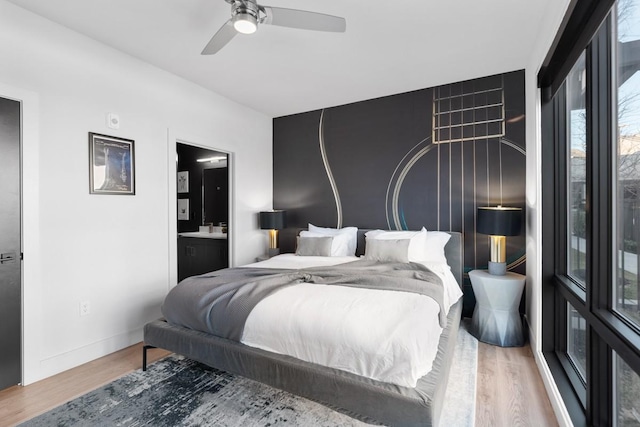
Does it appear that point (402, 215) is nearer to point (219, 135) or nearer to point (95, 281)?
point (219, 135)

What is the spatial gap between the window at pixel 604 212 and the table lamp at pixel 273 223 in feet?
10.4

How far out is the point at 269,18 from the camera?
196 centimetres

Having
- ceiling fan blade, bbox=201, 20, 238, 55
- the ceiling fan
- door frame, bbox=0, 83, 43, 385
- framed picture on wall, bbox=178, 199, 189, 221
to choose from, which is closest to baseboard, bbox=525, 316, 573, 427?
the ceiling fan

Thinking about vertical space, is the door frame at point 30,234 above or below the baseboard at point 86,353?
above

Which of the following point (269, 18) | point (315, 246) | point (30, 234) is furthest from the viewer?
point (315, 246)

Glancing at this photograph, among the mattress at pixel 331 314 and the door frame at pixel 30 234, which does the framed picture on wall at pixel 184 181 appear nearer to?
the door frame at pixel 30 234

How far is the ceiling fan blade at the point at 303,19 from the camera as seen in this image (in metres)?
1.90

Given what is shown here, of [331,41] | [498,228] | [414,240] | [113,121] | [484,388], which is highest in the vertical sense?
[331,41]

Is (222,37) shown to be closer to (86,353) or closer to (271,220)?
(271,220)

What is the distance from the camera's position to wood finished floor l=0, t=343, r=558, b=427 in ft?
6.12

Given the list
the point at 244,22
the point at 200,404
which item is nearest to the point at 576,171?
the point at 244,22

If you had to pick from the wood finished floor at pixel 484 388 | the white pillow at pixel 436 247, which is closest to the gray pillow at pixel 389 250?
the white pillow at pixel 436 247

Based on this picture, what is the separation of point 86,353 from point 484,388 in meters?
3.13

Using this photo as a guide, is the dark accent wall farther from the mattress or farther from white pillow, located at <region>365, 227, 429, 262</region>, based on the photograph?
the mattress
